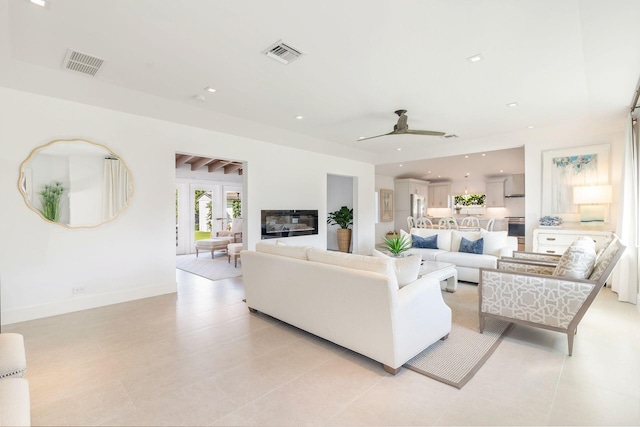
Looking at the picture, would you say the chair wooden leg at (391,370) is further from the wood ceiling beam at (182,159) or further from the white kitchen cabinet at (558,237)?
the wood ceiling beam at (182,159)

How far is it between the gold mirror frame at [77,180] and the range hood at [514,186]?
36.3 feet

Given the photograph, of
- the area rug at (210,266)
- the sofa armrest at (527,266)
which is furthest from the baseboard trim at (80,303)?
the sofa armrest at (527,266)

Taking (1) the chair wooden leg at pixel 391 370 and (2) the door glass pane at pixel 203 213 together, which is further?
(2) the door glass pane at pixel 203 213

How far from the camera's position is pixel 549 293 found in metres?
2.64

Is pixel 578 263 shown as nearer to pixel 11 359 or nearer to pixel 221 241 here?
pixel 11 359

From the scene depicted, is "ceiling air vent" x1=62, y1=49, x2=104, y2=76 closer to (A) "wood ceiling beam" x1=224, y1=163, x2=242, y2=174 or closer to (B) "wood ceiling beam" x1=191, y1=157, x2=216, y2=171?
(B) "wood ceiling beam" x1=191, y1=157, x2=216, y2=171

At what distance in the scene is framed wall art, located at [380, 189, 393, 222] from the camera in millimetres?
10328

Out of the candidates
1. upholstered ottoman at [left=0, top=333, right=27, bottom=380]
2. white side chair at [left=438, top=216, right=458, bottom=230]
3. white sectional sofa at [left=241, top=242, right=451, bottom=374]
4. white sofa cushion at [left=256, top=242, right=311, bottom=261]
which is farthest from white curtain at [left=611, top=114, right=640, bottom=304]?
upholstered ottoman at [left=0, top=333, right=27, bottom=380]

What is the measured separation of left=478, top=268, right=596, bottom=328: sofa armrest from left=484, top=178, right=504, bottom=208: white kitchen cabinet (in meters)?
8.74

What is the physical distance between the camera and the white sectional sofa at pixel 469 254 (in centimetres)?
475

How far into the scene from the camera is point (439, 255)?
5.19 m

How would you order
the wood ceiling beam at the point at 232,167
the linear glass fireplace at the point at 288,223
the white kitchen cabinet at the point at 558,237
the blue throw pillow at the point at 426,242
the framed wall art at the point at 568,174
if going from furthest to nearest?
the wood ceiling beam at the point at 232,167
the linear glass fireplace at the point at 288,223
the blue throw pillow at the point at 426,242
the framed wall art at the point at 568,174
the white kitchen cabinet at the point at 558,237

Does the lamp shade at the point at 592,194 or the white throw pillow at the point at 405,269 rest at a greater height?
the lamp shade at the point at 592,194

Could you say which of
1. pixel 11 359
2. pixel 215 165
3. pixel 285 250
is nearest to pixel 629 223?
pixel 285 250
